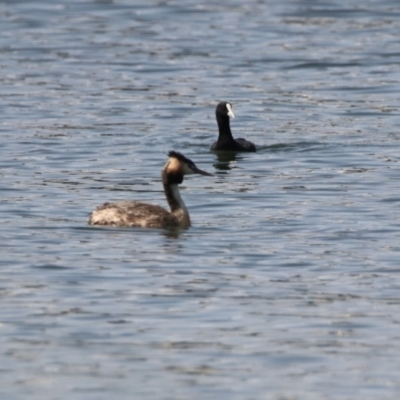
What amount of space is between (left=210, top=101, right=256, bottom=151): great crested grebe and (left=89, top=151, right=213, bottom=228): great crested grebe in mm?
6950

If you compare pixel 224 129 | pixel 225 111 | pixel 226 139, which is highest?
pixel 225 111

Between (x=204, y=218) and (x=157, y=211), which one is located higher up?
(x=157, y=211)

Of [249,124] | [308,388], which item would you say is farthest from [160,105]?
[308,388]

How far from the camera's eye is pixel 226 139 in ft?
82.7

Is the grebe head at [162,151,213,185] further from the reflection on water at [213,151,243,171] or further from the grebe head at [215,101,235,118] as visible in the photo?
the grebe head at [215,101,235,118]

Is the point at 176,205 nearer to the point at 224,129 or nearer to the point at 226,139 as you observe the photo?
the point at 226,139

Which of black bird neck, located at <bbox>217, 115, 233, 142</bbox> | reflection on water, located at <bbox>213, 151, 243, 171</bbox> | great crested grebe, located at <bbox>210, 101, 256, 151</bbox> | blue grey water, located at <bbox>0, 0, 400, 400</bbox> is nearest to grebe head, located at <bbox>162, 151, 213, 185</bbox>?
blue grey water, located at <bbox>0, 0, 400, 400</bbox>

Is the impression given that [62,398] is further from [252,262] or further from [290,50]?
[290,50]

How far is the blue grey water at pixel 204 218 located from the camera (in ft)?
39.6

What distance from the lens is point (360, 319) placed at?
13.4 meters

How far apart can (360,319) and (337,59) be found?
24.4 meters

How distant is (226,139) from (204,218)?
6.46 meters

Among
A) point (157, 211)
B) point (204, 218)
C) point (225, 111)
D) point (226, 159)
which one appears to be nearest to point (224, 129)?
point (225, 111)

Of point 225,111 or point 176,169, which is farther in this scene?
point 225,111
